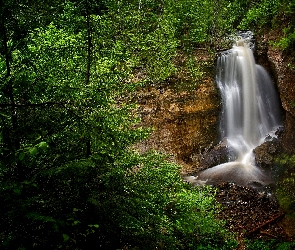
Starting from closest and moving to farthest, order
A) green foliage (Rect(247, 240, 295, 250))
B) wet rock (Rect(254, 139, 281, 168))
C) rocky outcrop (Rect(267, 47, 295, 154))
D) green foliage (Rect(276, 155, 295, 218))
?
green foliage (Rect(247, 240, 295, 250))
green foliage (Rect(276, 155, 295, 218))
rocky outcrop (Rect(267, 47, 295, 154))
wet rock (Rect(254, 139, 281, 168))

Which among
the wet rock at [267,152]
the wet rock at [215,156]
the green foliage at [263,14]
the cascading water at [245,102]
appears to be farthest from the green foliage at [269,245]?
the green foliage at [263,14]

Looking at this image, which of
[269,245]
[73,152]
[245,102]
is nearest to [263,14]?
[245,102]

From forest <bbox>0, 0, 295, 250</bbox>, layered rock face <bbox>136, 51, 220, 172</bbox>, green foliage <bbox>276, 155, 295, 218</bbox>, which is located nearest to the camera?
forest <bbox>0, 0, 295, 250</bbox>

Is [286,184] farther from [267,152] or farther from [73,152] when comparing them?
[73,152]

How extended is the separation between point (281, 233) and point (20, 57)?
9097 millimetres

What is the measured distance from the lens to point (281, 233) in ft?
31.3

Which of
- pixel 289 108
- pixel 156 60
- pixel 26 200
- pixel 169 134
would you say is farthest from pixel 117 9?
pixel 26 200

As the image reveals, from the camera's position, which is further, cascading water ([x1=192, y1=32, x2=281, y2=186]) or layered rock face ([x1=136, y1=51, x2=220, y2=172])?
cascading water ([x1=192, y1=32, x2=281, y2=186])

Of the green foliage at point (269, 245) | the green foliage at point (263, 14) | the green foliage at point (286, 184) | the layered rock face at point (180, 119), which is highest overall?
the green foliage at point (263, 14)

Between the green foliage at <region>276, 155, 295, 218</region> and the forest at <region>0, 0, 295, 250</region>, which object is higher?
the forest at <region>0, 0, 295, 250</region>

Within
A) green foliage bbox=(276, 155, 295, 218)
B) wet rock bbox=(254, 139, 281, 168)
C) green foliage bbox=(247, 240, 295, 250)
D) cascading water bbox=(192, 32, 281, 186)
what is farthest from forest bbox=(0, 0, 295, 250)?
cascading water bbox=(192, 32, 281, 186)

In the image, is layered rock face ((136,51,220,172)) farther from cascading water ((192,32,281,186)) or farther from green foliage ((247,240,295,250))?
green foliage ((247,240,295,250))

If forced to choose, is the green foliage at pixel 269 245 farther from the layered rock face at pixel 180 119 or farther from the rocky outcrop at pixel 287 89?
the layered rock face at pixel 180 119

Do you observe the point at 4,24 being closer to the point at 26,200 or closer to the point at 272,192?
the point at 26,200
